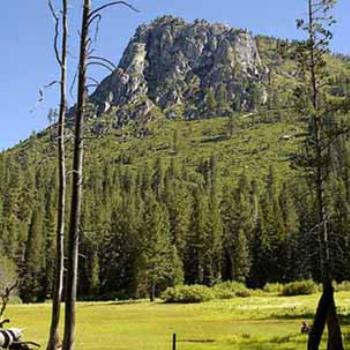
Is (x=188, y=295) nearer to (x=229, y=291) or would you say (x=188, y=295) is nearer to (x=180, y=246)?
(x=229, y=291)

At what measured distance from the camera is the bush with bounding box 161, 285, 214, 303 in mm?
94438

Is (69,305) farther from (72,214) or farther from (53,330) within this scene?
(53,330)

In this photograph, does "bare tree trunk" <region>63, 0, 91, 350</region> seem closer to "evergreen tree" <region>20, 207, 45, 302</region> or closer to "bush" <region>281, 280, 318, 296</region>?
"bush" <region>281, 280, 318, 296</region>

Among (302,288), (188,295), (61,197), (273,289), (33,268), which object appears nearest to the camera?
(61,197)

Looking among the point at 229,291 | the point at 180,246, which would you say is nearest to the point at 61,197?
the point at 229,291

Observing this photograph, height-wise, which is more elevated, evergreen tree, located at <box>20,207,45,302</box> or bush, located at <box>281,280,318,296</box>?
evergreen tree, located at <box>20,207,45,302</box>

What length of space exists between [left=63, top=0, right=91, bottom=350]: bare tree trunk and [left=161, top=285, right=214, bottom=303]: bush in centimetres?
8030

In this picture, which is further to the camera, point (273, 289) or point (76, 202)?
point (273, 289)

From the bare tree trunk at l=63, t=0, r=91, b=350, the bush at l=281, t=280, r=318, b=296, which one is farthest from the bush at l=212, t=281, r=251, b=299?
the bare tree trunk at l=63, t=0, r=91, b=350

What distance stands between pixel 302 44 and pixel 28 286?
98147mm

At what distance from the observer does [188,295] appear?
311 feet

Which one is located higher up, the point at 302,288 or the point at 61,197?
the point at 61,197

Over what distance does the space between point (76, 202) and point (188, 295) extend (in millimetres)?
81816

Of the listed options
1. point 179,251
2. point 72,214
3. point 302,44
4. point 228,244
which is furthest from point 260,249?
point 72,214
